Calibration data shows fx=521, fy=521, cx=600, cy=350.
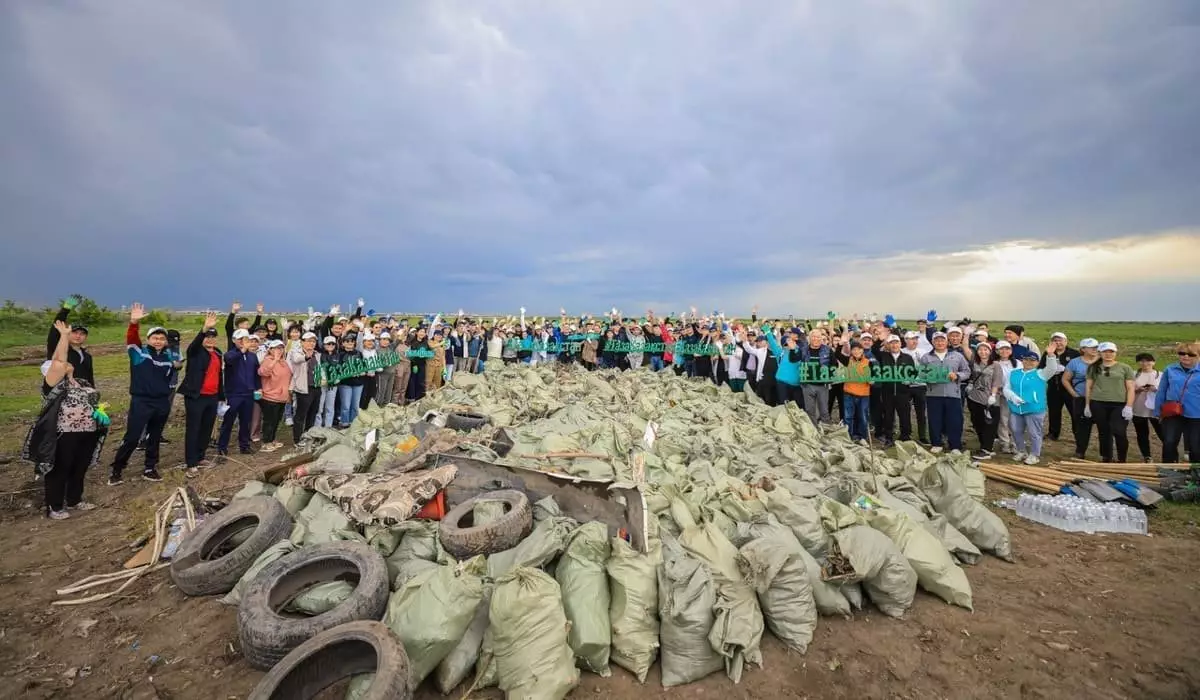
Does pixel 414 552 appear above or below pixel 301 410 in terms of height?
below

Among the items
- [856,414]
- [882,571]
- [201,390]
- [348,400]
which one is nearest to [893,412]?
[856,414]

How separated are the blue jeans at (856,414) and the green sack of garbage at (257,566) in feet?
28.4

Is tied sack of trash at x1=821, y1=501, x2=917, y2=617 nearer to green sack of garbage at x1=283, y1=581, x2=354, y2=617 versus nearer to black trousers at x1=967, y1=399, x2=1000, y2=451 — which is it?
green sack of garbage at x1=283, y1=581, x2=354, y2=617

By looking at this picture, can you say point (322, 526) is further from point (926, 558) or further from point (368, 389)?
point (368, 389)

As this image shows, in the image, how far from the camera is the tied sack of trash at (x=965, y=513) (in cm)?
478

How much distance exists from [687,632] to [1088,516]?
5055 millimetres

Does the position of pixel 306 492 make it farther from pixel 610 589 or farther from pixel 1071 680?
pixel 1071 680

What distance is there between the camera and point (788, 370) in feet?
33.8

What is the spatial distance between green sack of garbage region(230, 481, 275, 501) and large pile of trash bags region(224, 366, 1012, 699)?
2cm

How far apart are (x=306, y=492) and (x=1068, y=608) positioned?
649 cm

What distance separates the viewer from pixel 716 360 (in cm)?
1375

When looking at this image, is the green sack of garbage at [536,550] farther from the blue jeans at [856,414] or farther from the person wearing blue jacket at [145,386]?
the blue jeans at [856,414]

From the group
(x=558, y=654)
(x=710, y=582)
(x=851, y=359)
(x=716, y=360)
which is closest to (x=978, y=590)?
(x=710, y=582)

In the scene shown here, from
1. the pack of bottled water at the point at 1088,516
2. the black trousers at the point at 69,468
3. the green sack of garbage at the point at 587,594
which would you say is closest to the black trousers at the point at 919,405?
the pack of bottled water at the point at 1088,516
